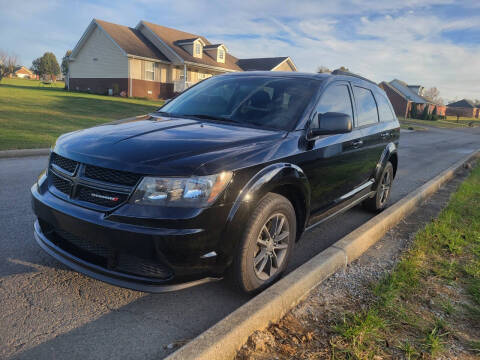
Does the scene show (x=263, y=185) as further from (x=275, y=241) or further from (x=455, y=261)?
(x=455, y=261)

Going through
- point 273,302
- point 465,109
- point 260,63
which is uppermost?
point 260,63

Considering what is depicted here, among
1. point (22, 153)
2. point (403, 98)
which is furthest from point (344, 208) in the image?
point (403, 98)

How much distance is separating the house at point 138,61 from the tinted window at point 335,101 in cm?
2939

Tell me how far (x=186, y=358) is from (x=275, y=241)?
1.30 m

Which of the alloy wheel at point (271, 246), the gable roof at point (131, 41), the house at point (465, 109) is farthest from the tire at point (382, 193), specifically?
the house at point (465, 109)

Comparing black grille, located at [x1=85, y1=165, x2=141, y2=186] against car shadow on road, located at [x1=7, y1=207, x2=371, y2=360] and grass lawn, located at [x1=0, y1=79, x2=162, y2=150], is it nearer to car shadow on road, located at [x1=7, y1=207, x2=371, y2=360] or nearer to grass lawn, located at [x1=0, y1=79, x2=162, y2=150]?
car shadow on road, located at [x1=7, y1=207, x2=371, y2=360]

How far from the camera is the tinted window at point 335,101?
373 centimetres

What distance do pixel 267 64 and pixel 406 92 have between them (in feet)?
138

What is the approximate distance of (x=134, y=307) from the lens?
9.11 ft

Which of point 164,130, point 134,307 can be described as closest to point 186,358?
point 134,307

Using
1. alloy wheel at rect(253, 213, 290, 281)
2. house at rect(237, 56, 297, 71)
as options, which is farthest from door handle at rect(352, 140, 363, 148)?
house at rect(237, 56, 297, 71)

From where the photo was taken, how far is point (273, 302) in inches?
99.0

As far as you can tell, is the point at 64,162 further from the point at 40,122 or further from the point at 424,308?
the point at 40,122

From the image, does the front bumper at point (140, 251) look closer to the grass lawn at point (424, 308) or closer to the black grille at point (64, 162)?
the black grille at point (64, 162)
